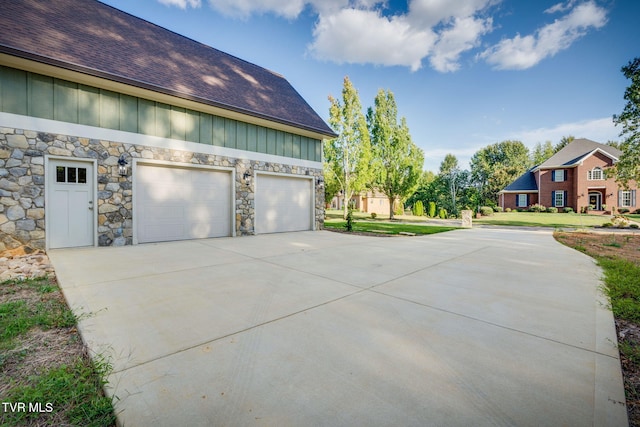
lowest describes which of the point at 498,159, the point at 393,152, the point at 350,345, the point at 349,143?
the point at 350,345

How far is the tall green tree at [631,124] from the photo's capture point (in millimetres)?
11258

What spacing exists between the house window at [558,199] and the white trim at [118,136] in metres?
31.1

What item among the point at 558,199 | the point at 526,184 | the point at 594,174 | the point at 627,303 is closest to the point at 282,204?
the point at 627,303

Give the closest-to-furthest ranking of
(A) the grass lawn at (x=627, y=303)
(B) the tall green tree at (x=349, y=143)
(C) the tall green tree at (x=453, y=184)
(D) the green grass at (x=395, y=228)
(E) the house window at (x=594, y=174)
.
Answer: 1. (A) the grass lawn at (x=627, y=303)
2. (D) the green grass at (x=395, y=228)
3. (B) the tall green tree at (x=349, y=143)
4. (C) the tall green tree at (x=453, y=184)
5. (E) the house window at (x=594, y=174)

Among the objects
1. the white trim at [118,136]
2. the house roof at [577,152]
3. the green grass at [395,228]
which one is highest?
the house roof at [577,152]

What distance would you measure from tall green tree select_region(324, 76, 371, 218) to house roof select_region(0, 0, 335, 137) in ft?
25.9

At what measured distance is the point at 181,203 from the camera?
8.40 metres

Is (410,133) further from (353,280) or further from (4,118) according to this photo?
(4,118)

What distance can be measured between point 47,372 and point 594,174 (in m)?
36.4

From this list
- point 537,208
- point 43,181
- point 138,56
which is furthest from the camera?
point 537,208

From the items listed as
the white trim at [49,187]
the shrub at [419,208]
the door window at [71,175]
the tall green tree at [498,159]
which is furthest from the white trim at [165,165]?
the tall green tree at [498,159]

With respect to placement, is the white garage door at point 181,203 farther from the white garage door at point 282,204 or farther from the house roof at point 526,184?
the house roof at point 526,184

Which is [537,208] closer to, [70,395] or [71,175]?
[71,175]

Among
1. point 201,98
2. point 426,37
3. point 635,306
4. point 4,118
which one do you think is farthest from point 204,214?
point 426,37
